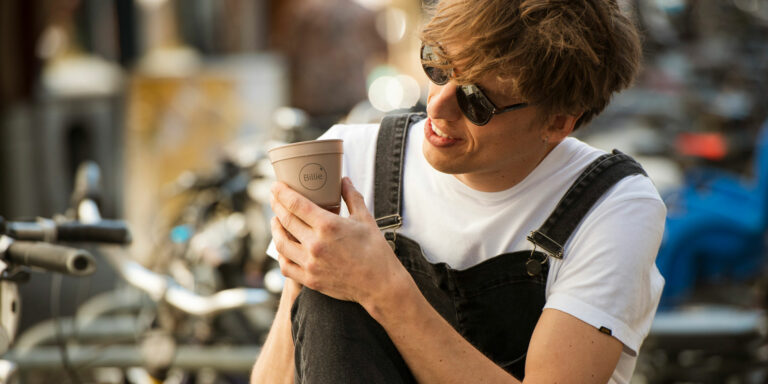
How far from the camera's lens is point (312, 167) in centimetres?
150

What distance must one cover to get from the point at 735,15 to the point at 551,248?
12.5 metres

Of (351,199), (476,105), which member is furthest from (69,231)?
(476,105)

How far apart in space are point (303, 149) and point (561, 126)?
654 millimetres

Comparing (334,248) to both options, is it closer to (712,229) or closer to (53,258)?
(53,258)

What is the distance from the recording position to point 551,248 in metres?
1.73

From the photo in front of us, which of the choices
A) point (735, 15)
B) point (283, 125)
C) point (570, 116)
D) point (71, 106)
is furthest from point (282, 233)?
point (735, 15)

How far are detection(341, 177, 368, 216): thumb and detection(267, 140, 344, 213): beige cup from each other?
0.05 m

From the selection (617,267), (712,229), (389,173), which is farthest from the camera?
(712,229)

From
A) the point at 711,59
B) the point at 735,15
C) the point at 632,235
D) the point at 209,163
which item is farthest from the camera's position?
the point at 735,15

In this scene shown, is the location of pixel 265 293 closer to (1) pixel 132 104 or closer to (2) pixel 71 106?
(1) pixel 132 104

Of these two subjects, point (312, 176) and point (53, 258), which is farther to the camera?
point (53, 258)

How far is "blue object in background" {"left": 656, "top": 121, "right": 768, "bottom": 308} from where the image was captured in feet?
16.9

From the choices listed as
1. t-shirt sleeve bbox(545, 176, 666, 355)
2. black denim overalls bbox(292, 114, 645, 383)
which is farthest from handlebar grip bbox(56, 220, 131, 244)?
t-shirt sleeve bbox(545, 176, 666, 355)

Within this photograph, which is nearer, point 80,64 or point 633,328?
point 633,328
